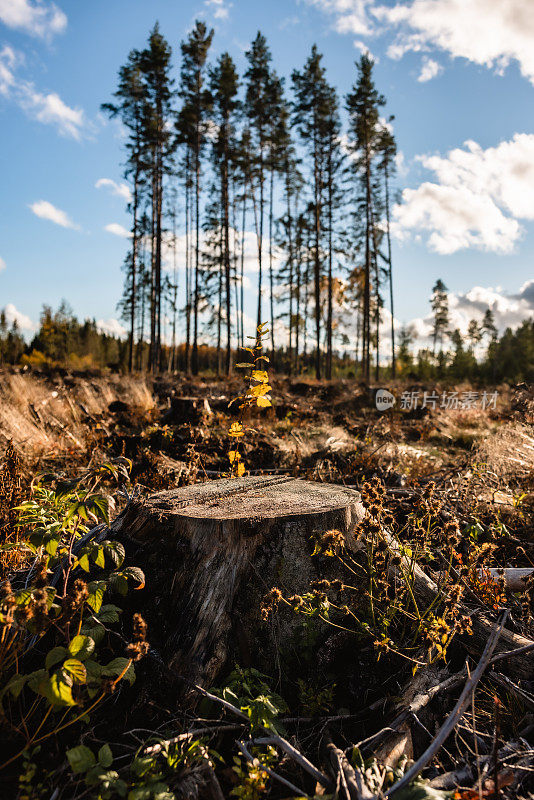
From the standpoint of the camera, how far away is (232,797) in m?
1.47

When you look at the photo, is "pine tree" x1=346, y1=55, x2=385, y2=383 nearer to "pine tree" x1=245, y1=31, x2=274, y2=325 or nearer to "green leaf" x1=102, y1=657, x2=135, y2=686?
"pine tree" x1=245, y1=31, x2=274, y2=325

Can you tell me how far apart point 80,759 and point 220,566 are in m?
0.84

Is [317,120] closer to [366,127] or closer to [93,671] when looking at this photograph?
[366,127]

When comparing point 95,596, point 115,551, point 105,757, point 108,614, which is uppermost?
point 115,551

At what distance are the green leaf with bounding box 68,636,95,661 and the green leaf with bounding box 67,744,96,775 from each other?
0.26 meters

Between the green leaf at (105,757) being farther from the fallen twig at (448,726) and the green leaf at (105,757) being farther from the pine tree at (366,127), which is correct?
the pine tree at (366,127)

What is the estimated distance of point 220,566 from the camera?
6.53 ft

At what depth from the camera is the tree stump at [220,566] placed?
6.16ft

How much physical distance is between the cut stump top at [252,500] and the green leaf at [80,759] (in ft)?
3.00

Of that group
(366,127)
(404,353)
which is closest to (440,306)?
(404,353)

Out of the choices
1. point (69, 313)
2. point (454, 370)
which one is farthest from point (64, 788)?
point (454, 370)

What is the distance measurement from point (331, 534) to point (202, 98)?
23.1 m

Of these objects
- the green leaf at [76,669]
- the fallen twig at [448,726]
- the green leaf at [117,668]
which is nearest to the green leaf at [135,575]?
the green leaf at [117,668]

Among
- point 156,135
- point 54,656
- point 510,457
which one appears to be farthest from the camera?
point 156,135
